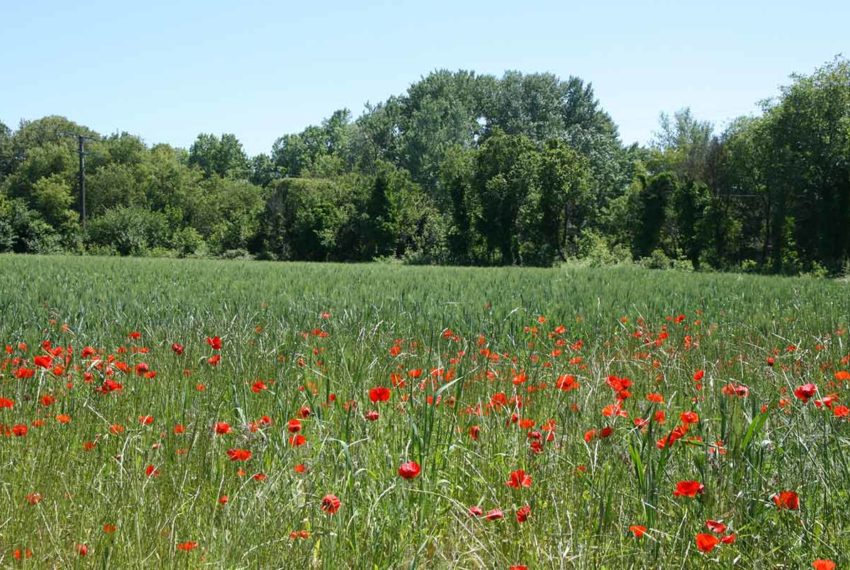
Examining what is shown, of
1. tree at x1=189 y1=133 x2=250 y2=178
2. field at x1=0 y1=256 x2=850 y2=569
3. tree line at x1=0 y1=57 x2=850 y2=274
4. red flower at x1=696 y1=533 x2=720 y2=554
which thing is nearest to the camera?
red flower at x1=696 y1=533 x2=720 y2=554

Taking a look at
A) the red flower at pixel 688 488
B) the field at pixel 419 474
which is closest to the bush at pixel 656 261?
the field at pixel 419 474

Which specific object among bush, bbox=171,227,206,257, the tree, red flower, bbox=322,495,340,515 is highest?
the tree

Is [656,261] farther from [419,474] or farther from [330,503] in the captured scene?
[330,503]

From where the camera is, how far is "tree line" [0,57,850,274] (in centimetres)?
2873

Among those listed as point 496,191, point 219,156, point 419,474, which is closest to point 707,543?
point 419,474

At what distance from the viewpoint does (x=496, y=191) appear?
35.0 metres

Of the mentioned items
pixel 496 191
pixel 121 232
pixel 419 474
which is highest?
pixel 496 191

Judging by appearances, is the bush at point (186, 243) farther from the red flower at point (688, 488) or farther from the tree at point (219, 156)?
the red flower at point (688, 488)

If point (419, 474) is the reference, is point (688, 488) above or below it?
above

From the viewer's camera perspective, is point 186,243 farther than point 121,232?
Yes

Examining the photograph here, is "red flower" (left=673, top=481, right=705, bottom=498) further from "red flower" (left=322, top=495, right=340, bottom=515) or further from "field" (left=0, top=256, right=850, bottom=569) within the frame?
"red flower" (left=322, top=495, right=340, bottom=515)

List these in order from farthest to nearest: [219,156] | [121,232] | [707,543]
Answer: [219,156], [121,232], [707,543]

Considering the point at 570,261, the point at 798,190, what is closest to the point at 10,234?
the point at 570,261

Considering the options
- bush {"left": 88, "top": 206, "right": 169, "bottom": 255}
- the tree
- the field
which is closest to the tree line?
bush {"left": 88, "top": 206, "right": 169, "bottom": 255}
